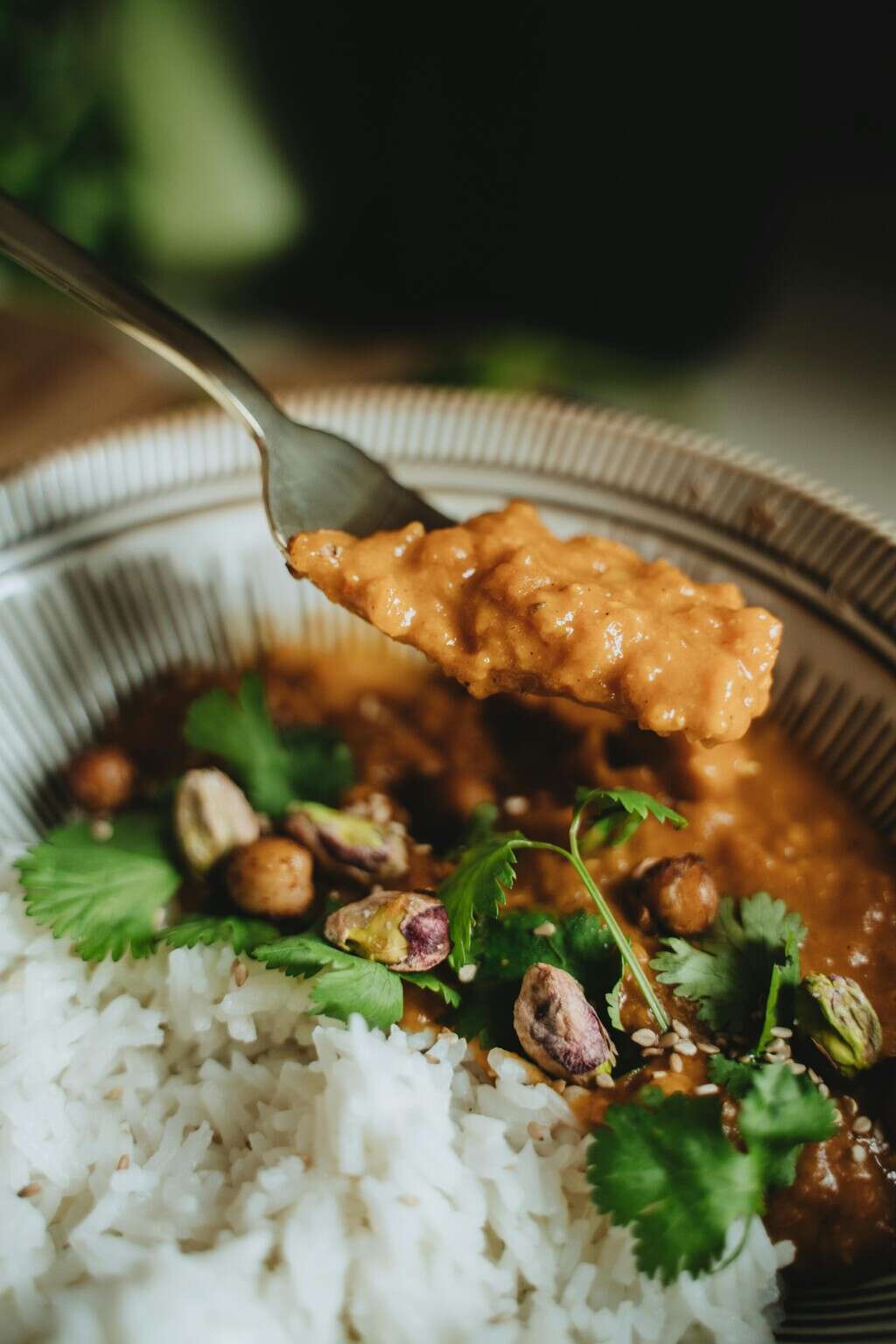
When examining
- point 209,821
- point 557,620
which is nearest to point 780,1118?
point 557,620

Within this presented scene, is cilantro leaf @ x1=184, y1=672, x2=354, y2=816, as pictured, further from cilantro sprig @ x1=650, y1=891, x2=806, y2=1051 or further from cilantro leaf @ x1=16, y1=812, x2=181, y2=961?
cilantro sprig @ x1=650, y1=891, x2=806, y2=1051

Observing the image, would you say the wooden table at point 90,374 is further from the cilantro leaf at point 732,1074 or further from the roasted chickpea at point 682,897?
the cilantro leaf at point 732,1074

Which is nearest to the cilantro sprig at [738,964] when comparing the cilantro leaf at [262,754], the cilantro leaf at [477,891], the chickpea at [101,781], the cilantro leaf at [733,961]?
the cilantro leaf at [733,961]

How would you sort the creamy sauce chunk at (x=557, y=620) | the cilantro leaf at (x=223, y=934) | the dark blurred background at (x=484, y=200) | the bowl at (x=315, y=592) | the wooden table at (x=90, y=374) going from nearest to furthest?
1. the creamy sauce chunk at (x=557, y=620)
2. the cilantro leaf at (x=223, y=934)
3. the bowl at (x=315, y=592)
4. the wooden table at (x=90, y=374)
5. the dark blurred background at (x=484, y=200)

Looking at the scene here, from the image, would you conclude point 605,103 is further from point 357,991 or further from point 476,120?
point 357,991

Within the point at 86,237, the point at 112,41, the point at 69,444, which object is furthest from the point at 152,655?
the point at 112,41

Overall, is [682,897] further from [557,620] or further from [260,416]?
[260,416]
